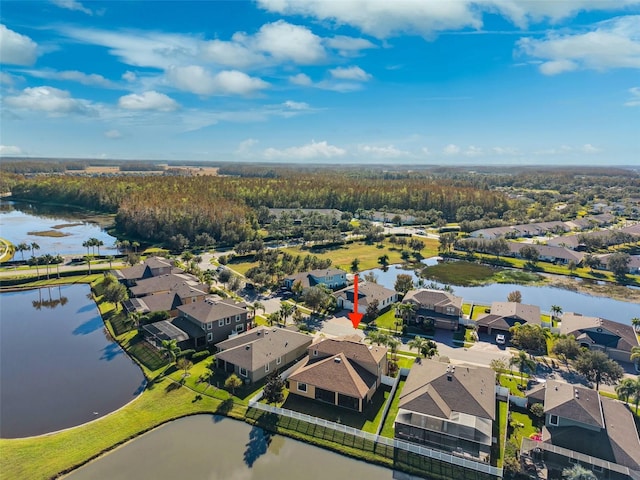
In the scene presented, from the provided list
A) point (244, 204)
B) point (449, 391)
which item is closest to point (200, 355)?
point (449, 391)

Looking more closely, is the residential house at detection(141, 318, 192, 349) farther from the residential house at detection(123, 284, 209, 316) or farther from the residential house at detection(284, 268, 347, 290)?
the residential house at detection(284, 268, 347, 290)

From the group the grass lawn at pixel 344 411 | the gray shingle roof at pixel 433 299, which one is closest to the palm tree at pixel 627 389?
the grass lawn at pixel 344 411

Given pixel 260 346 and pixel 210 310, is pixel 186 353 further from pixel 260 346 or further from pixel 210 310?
pixel 260 346

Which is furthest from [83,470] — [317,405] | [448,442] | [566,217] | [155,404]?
[566,217]

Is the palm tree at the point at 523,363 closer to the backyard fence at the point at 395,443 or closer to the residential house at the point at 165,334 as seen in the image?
the backyard fence at the point at 395,443

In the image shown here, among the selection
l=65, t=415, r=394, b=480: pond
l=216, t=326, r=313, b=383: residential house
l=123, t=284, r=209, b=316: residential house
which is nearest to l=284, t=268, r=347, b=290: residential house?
l=123, t=284, r=209, b=316: residential house
